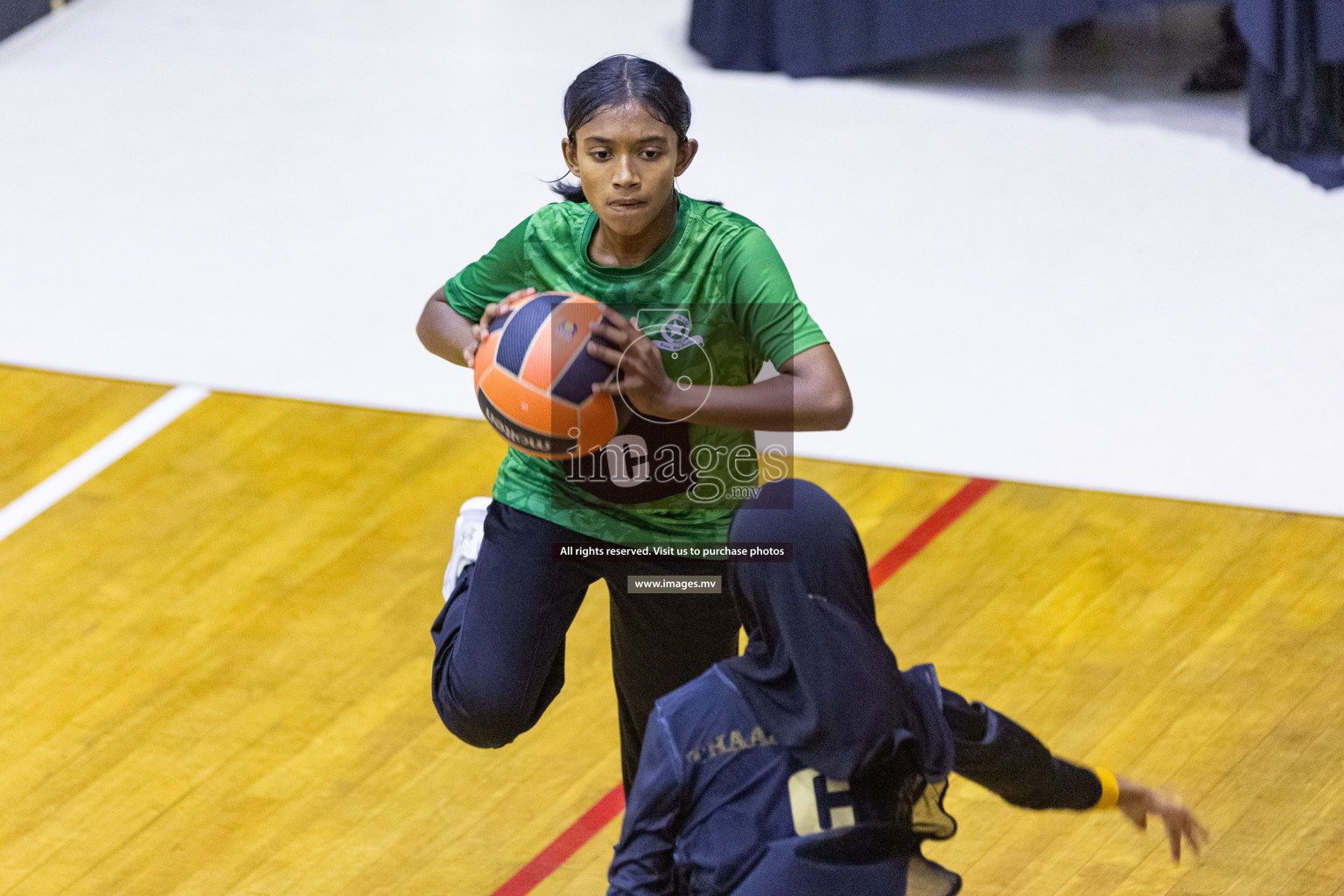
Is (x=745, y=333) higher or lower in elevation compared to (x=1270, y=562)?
higher

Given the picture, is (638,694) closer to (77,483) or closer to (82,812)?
(82,812)

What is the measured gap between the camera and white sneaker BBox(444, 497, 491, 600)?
342 centimetres

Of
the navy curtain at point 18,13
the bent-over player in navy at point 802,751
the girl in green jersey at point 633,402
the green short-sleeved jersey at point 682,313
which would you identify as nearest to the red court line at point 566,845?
the girl in green jersey at point 633,402

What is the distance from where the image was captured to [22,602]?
175 inches

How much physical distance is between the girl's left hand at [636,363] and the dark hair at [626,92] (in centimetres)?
35

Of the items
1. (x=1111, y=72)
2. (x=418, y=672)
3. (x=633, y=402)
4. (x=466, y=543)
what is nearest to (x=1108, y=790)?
(x=633, y=402)

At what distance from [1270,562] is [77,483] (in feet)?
11.2

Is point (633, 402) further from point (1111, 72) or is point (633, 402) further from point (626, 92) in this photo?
point (1111, 72)

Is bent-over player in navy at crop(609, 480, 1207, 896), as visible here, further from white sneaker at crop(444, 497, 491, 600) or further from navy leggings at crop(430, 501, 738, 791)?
white sneaker at crop(444, 497, 491, 600)

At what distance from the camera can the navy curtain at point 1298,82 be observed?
6707 mm

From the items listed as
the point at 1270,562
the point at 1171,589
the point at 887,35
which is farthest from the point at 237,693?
the point at 887,35

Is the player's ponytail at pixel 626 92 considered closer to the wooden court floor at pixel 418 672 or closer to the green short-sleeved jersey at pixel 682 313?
the green short-sleeved jersey at pixel 682 313

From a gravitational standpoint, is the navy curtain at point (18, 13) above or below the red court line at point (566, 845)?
above

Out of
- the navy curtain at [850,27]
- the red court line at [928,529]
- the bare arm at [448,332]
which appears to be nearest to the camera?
the bare arm at [448,332]
